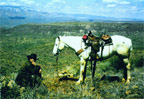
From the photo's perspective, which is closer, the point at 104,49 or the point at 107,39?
the point at 107,39

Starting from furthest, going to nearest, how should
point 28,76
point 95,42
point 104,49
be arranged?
point 104,49 → point 95,42 → point 28,76

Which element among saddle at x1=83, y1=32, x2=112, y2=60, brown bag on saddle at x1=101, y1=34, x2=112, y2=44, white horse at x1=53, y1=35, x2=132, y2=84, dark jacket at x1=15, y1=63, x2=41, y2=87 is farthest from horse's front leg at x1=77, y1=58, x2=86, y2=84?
dark jacket at x1=15, y1=63, x2=41, y2=87

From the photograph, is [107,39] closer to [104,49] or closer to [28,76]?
[104,49]

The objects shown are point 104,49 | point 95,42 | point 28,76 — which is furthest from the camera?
point 104,49

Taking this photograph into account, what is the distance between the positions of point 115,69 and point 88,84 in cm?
692

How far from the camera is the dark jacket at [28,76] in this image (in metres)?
6.40

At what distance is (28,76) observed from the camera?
21.1ft

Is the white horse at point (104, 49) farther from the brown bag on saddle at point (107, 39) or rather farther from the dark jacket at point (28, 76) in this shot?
the dark jacket at point (28, 76)

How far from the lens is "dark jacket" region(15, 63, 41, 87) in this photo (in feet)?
21.0

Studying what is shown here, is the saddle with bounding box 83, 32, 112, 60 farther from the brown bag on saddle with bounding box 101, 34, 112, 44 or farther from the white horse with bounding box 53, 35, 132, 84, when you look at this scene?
the white horse with bounding box 53, 35, 132, 84

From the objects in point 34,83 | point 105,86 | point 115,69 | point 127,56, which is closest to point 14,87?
point 34,83

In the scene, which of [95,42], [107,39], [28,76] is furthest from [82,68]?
[28,76]

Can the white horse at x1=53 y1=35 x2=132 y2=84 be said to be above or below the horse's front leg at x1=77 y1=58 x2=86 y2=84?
above

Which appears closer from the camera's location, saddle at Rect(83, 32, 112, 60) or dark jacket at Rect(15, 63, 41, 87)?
dark jacket at Rect(15, 63, 41, 87)
